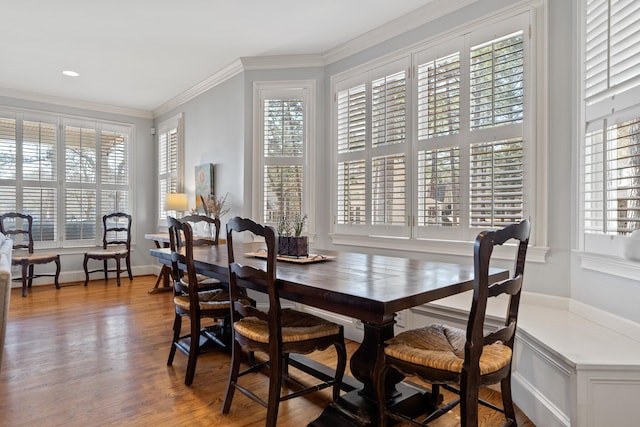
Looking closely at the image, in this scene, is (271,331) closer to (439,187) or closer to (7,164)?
(439,187)

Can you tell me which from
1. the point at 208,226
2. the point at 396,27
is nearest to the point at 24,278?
the point at 208,226

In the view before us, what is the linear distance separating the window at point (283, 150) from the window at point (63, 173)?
3.32m

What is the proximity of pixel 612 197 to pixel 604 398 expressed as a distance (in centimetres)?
105

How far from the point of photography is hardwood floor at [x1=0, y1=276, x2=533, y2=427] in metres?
2.03

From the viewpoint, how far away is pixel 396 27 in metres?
3.36

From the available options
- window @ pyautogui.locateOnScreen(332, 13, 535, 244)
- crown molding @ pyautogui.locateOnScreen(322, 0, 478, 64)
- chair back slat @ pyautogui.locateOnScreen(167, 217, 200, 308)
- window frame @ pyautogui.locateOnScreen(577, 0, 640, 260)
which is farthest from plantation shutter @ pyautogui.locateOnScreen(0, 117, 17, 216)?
window frame @ pyautogui.locateOnScreen(577, 0, 640, 260)

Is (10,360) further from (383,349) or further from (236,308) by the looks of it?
(383,349)

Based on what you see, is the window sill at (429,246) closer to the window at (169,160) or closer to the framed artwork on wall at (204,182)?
the framed artwork on wall at (204,182)

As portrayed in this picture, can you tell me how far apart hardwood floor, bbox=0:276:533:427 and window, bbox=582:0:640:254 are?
1198 mm

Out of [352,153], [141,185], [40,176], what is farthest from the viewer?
[141,185]

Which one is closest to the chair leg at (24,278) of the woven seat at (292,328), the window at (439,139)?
the window at (439,139)

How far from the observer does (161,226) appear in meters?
6.18

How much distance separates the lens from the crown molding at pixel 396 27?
9.82ft

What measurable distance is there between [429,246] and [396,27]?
1.97 meters
